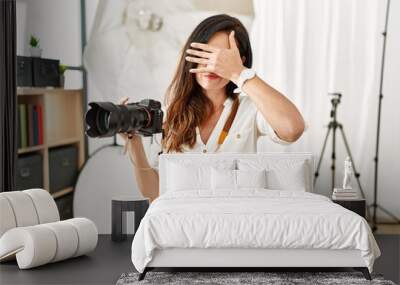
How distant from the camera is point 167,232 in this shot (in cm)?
389

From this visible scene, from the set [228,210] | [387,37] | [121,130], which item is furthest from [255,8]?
[121,130]

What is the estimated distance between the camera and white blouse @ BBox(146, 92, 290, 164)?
5.03m

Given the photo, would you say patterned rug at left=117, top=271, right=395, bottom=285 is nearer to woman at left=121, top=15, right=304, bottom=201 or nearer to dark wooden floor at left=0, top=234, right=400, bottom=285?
dark wooden floor at left=0, top=234, right=400, bottom=285

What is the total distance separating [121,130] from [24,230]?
1.21 meters

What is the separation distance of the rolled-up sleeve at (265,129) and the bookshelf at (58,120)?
70.2 inches

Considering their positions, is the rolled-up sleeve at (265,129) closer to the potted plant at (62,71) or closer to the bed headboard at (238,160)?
the bed headboard at (238,160)

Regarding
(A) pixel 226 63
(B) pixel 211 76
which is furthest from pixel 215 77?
(A) pixel 226 63

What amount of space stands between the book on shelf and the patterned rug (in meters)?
1.93

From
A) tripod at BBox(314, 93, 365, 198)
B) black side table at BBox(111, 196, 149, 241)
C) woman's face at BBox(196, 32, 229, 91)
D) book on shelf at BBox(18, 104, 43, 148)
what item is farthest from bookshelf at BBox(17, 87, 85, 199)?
tripod at BBox(314, 93, 365, 198)

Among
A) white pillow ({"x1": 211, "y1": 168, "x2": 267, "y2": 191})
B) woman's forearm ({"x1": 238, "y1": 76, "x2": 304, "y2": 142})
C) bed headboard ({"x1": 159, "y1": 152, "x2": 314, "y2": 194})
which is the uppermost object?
woman's forearm ({"x1": 238, "y1": 76, "x2": 304, "y2": 142})

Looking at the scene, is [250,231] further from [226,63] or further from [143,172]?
[143,172]

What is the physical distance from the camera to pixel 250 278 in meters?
3.99

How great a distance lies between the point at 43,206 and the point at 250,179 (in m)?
1.33

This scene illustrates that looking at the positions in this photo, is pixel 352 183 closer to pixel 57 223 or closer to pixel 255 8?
pixel 255 8
